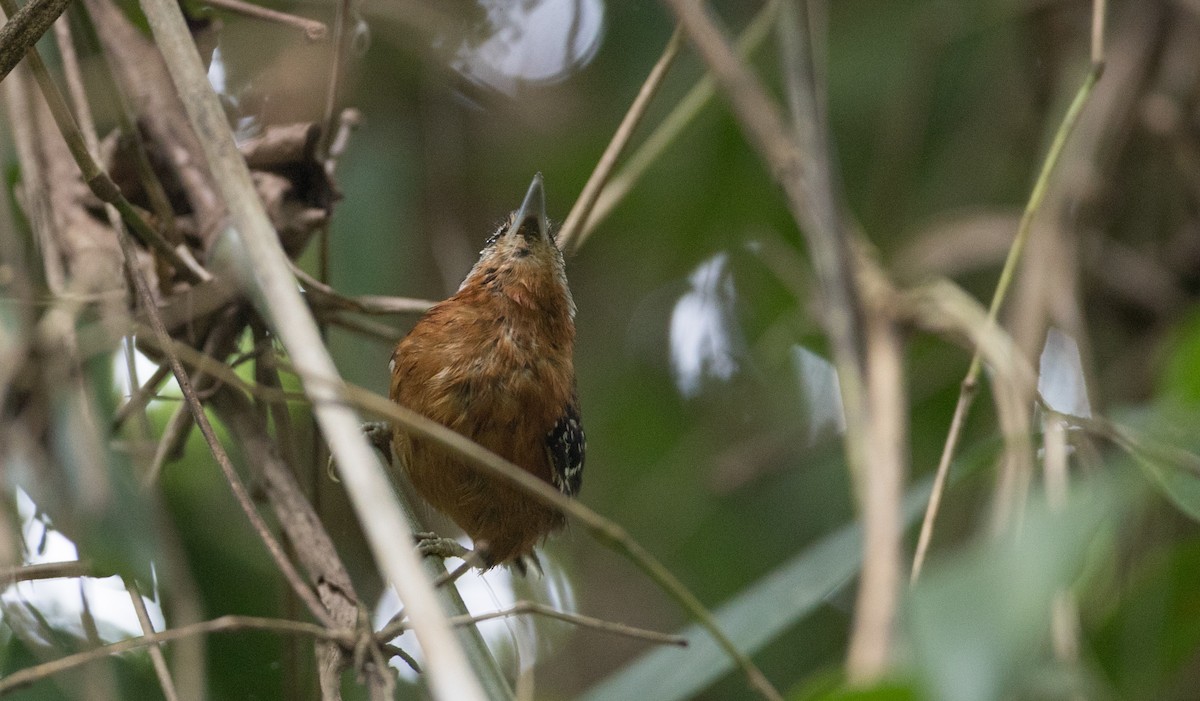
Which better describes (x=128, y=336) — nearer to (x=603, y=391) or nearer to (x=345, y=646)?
(x=345, y=646)

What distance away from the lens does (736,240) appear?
4.27 metres

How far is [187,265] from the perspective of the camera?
208 cm

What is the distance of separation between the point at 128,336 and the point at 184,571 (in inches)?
17.8

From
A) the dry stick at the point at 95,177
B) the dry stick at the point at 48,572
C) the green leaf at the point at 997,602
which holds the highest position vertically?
the dry stick at the point at 95,177

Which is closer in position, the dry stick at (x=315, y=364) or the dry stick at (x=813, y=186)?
the dry stick at (x=315, y=364)

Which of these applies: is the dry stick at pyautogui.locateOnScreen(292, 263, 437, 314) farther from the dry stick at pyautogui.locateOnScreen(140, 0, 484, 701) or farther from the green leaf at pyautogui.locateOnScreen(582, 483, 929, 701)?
the green leaf at pyautogui.locateOnScreen(582, 483, 929, 701)

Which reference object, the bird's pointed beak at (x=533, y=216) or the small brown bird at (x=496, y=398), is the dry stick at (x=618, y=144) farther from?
the bird's pointed beak at (x=533, y=216)

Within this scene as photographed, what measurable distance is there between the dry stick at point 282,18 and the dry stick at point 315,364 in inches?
20.5

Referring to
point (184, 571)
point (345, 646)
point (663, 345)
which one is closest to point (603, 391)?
point (663, 345)

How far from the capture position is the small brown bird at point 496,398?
2.46 metres

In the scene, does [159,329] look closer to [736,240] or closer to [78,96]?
[78,96]

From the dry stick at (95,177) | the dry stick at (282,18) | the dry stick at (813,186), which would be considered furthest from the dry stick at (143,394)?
the dry stick at (813,186)

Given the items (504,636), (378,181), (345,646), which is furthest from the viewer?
(378,181)

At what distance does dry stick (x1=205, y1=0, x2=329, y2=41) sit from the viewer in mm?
2148
